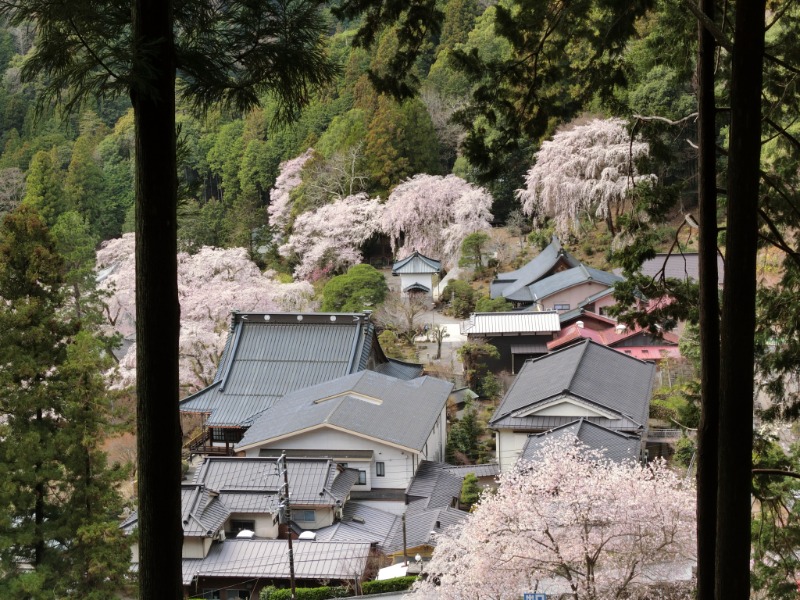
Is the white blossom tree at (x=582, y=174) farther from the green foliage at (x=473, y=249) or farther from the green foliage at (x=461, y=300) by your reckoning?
the green foliage at (x=461, y=300)

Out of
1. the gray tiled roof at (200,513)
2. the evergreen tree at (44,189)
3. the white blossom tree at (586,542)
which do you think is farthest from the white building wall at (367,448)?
the evergreen tree at (44,189)

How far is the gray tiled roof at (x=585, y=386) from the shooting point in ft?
46.2

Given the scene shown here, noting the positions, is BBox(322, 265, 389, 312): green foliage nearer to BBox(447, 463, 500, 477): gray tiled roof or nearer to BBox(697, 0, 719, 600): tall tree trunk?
BBox(447, 463, 500, 477): gray tiled roof

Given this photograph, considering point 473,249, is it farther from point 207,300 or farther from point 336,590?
point 336,590

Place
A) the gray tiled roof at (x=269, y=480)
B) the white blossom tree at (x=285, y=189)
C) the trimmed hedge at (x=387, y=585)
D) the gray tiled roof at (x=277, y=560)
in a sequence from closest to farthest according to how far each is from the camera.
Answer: the trimmed hedge at (x=387, y=585), the gray tiled roof at (x=277, y=560), the gray tiled roof at (x=269, y=480), the white blossom tree at (x=285, y=189)

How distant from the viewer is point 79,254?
1791 centimetres

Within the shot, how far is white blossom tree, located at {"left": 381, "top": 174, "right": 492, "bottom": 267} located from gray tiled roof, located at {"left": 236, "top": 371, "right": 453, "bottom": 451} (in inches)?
413

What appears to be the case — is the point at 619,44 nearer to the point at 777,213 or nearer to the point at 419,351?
the point at 777,213

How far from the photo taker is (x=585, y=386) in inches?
577

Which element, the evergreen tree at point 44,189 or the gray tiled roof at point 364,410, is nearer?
the gray tiled roof at point 364,410

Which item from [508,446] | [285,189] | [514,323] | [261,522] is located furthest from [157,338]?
[285,189]

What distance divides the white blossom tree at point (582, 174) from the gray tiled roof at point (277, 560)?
48.0 ft

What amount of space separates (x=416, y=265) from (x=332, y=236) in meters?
3.17

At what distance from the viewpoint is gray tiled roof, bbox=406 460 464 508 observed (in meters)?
12.9
